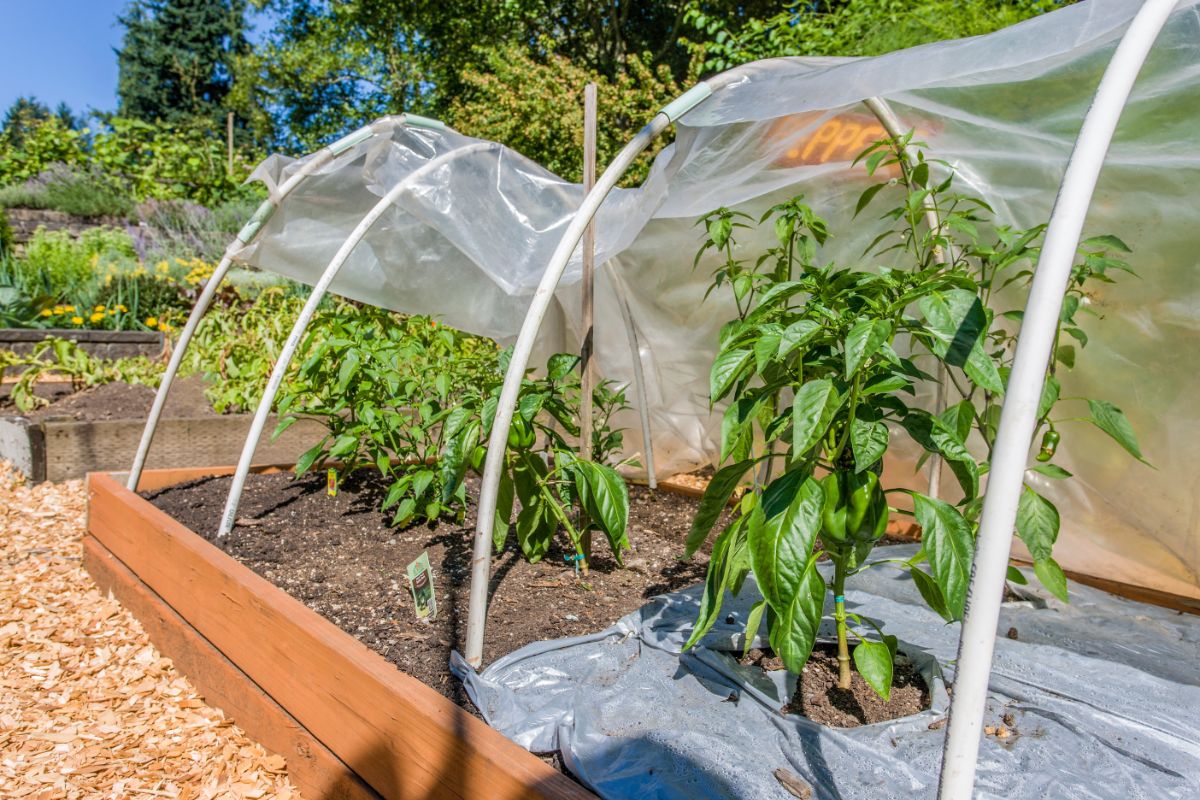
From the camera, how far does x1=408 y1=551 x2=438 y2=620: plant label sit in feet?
6.27

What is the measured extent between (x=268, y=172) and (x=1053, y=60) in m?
2.35

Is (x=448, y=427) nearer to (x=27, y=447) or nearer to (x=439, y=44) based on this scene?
(x=27, y=447)

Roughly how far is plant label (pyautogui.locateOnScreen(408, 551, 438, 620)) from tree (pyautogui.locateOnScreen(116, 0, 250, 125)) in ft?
73.7

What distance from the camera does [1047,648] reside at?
195cm

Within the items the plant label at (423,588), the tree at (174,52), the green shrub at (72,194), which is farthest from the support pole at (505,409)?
the tree at (174,52)

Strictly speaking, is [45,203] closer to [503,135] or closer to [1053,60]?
[503,135]

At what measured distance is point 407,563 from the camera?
7.91 ft

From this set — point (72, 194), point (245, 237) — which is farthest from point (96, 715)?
point (72, 194)

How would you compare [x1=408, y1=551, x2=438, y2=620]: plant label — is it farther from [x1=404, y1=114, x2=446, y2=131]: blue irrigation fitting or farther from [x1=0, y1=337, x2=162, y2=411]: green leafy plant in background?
[x1=0, y1=337, x2=162, y2=411]: green leafy plant in background

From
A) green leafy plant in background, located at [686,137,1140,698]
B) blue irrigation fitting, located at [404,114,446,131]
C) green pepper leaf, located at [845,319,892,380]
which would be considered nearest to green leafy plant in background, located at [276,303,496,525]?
blue irrigation fitting, located at [404,114,446,131]

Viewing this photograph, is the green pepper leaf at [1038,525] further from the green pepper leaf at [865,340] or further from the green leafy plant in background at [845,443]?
the green pepper leaf at [865,340]

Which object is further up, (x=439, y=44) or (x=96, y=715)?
(x=439, y=44)

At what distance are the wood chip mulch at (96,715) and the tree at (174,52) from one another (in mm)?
21414

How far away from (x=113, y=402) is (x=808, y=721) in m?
4.39
